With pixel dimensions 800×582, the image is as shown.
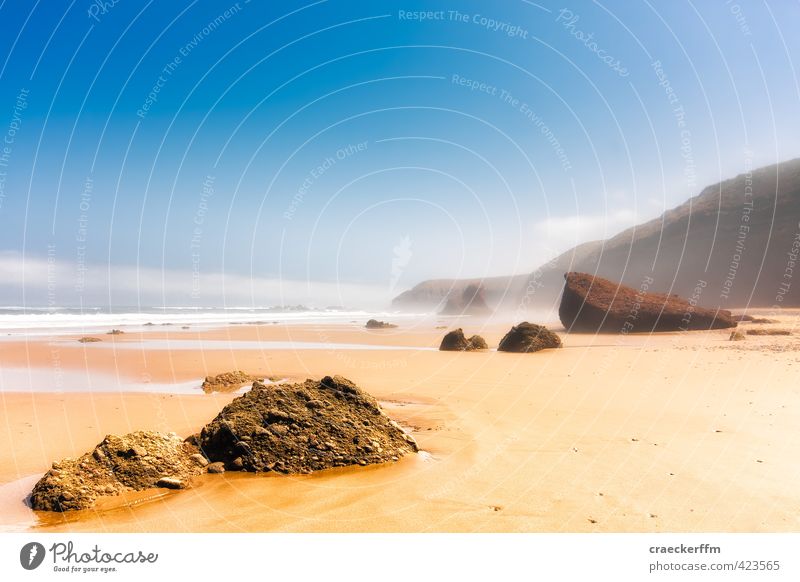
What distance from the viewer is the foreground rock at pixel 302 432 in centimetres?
616

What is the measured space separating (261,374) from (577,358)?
10710 mm

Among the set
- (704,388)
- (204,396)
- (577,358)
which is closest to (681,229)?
(577,358)

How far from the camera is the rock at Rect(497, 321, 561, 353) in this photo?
19.5 m

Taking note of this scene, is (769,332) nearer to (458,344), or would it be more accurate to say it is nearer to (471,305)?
(458,344)

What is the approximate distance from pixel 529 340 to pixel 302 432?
14738 mm

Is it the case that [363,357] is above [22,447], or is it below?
below

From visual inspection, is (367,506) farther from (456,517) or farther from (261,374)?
(261,374)

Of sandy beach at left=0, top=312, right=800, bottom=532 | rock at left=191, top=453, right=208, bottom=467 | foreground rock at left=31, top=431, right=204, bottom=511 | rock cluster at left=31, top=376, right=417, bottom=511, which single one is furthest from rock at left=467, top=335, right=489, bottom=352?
foreground rock at left=31, top=431, right=204, bottom=511

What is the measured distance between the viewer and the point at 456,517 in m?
4.67

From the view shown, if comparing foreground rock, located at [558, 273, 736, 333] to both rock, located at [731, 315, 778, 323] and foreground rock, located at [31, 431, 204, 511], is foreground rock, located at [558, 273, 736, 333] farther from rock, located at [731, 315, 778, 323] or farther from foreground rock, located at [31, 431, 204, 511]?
foreground rock, located at [31, 431, 204, 511]

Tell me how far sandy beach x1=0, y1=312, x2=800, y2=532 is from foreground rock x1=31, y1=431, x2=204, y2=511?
17 centimetres

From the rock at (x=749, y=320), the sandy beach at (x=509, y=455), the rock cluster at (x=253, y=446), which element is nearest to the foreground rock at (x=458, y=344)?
the sandy beach at (x=509, y=455)
